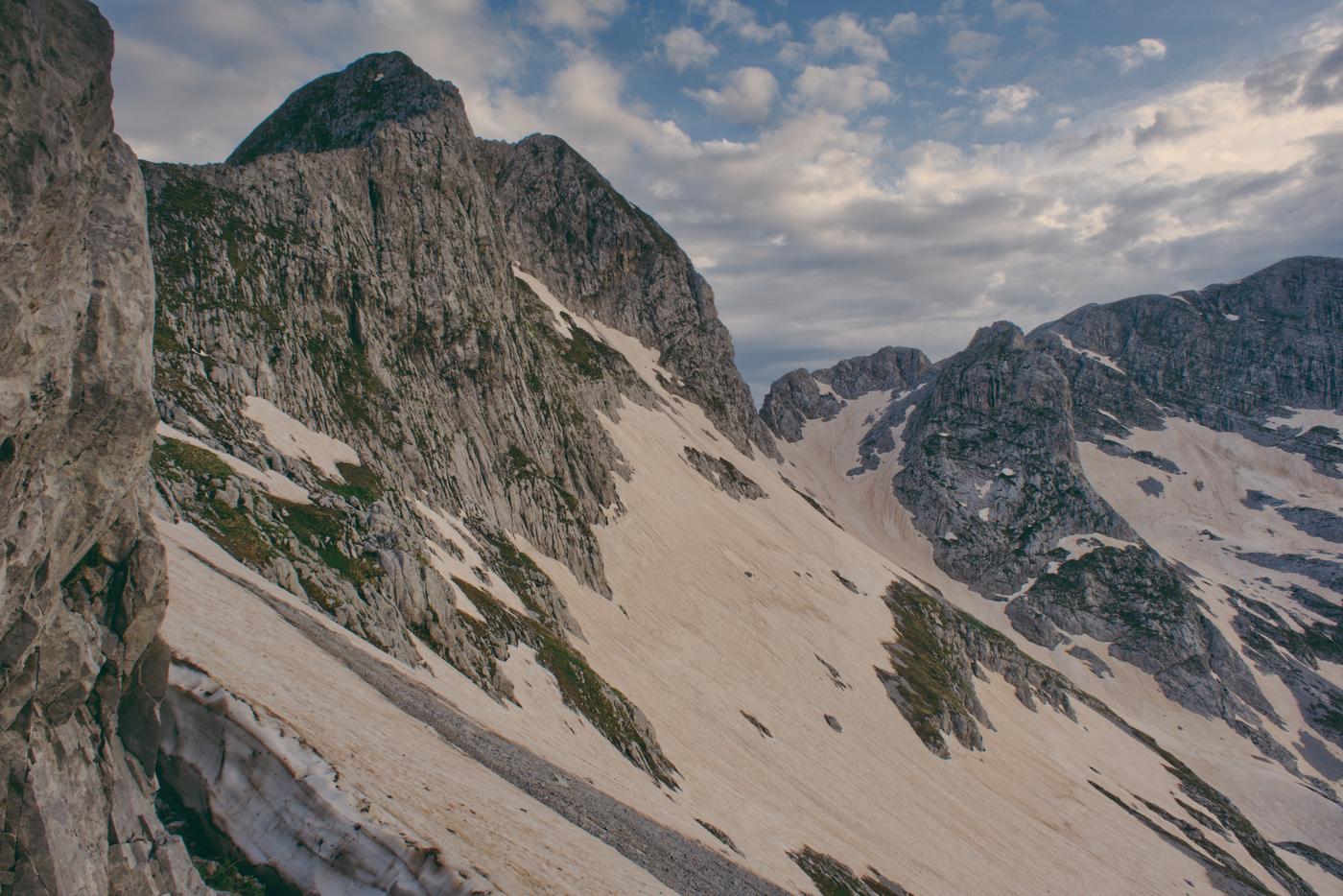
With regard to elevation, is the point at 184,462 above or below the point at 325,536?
above

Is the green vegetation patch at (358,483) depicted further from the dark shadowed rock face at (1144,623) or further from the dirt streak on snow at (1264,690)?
the dark shadowed rock face at (1144,623)

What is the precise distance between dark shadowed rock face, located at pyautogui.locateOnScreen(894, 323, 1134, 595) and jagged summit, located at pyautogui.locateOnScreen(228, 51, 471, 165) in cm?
14161

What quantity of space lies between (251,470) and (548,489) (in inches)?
1301

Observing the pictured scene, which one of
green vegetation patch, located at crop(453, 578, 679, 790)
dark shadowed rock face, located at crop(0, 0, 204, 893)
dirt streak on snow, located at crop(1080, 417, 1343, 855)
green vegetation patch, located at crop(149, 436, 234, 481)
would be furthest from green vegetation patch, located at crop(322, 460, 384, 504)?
dirt streak on snow, located at crop(1080, 417, 1343, 855)

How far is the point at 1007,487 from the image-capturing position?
18000 cm

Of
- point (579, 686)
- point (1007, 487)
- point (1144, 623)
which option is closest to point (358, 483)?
point (579, 686)

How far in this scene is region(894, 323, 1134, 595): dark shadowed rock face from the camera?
167 metres

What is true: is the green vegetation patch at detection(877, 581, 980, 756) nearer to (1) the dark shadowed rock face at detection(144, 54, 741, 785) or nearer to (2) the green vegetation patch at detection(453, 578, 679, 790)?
(1) the dark shadowed rock face at detection(144, 54, 741, 785)

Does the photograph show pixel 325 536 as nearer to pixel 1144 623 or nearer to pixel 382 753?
pixel 382 753

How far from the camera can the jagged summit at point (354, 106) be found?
8188 centimetres

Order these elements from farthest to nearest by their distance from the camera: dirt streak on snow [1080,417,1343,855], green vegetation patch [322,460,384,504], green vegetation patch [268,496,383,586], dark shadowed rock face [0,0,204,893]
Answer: dirt streak on snow [1080,417,1343,855] < green vegetation patch [322,460,384,504] < green vegetation patch [268,496,383,586] < dark shadowed rock face [0,0,204,893]

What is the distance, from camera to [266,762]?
12062mm

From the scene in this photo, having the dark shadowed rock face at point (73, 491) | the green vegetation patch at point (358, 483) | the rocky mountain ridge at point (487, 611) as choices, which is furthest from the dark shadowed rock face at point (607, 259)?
the dark shadowed rock face at point (73, 491)

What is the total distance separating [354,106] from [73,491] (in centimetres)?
9251
